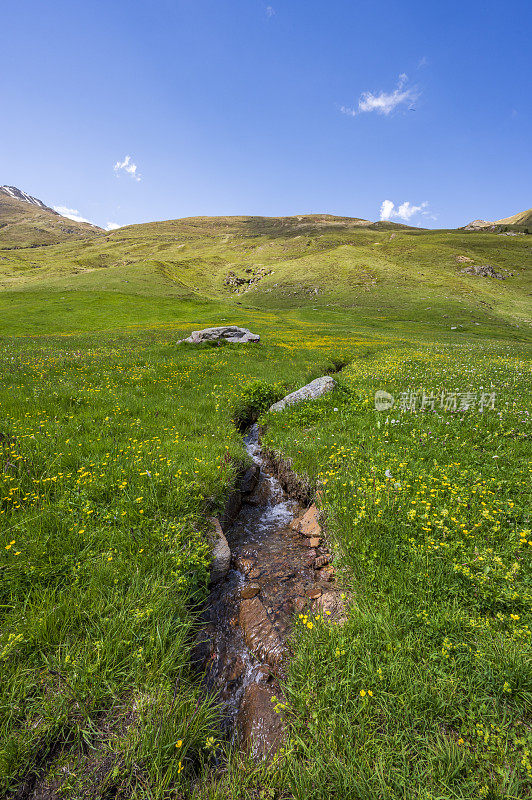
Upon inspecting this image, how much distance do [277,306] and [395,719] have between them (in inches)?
3621

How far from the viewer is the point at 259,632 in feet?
14.8

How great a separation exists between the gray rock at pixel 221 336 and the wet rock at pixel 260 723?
24.4m

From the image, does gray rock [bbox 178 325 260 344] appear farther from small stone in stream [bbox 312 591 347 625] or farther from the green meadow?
small stone in stream [bbox 312 591 347 625]

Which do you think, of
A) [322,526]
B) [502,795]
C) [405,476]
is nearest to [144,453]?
[322,526]

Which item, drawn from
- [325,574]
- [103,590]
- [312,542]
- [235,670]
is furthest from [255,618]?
[103,590]

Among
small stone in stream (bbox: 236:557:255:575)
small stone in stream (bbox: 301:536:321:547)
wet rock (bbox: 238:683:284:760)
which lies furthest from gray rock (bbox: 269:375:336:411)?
wet rock (bbox: 238:683:284:760)

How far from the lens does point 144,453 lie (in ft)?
24.3

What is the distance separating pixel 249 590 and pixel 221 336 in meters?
25.9

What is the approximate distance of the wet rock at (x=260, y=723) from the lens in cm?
330

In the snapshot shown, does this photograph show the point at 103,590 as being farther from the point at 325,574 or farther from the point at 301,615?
the point at 325,574

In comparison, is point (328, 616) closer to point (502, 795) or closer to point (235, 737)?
point (235, 737)

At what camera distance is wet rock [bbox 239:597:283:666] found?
4223 millimetres

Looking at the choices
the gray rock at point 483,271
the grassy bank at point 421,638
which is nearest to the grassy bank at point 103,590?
the grassy bank at point 421,638

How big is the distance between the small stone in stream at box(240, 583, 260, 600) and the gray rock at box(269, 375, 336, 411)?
726 centimetres
